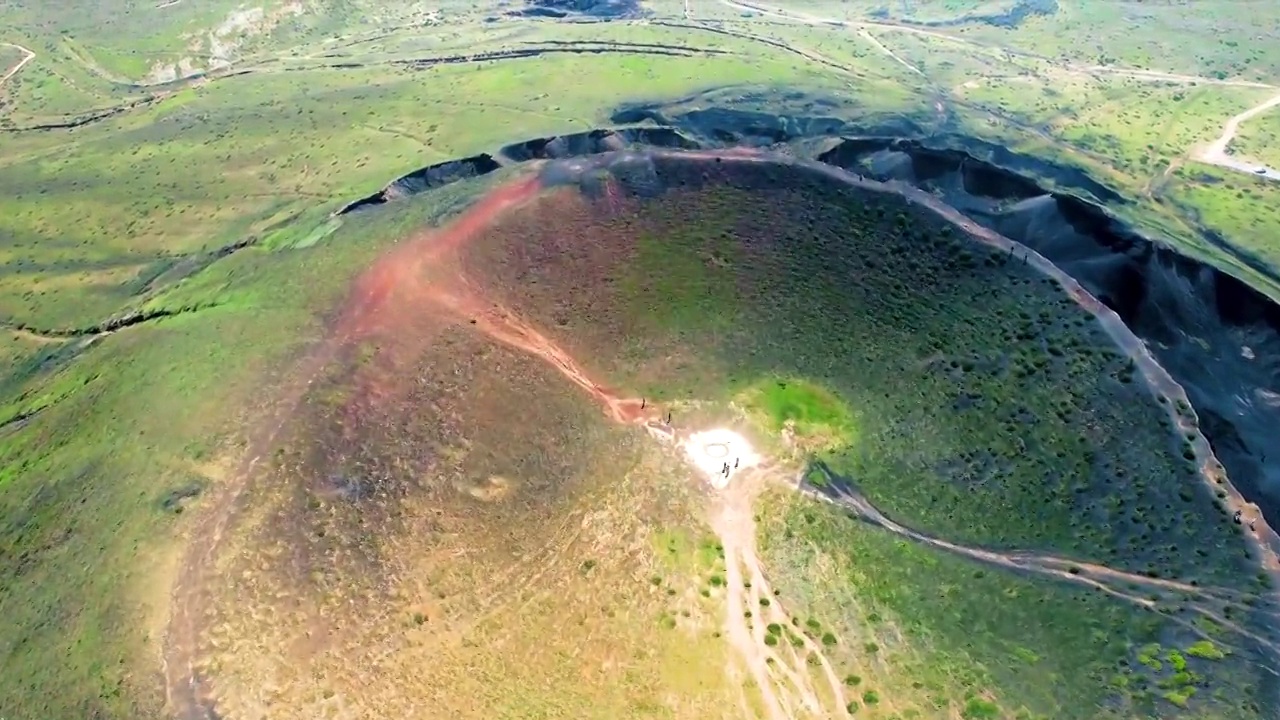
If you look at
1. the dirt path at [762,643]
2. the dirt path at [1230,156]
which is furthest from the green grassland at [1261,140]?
the dirt path at [762,643]

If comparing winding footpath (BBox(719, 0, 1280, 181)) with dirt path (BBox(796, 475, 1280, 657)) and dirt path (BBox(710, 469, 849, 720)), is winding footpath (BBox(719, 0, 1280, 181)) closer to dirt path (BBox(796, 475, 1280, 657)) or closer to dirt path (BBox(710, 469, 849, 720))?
dirt path (BBox(796, 475, 1280, 657))

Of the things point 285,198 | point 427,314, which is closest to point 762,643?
point 427,314

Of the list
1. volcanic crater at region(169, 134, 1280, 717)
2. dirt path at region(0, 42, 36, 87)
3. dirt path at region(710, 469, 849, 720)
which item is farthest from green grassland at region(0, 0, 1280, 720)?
dirt path at region(710, 469, 849, 720)

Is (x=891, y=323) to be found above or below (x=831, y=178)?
below

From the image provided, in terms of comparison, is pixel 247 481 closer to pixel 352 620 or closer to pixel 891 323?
pixel 352 620

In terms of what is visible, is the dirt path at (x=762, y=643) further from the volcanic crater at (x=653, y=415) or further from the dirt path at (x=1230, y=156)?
the dirt path at (x=1230, y=156)

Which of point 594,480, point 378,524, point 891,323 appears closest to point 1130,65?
point 891,323
